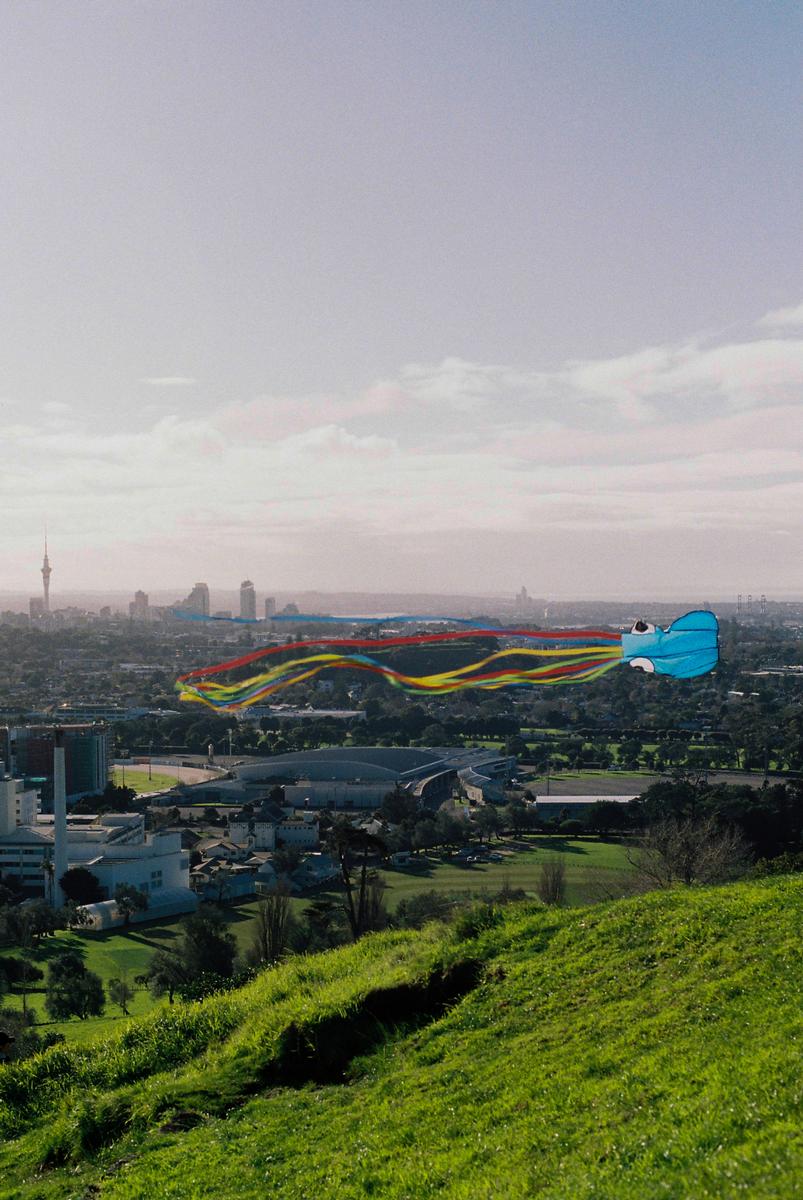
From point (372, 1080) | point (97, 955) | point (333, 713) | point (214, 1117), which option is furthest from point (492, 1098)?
point (333, 713)

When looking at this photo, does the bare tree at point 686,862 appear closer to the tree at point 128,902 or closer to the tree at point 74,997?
the tree at point 74,997

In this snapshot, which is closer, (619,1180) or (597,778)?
(619,1180)

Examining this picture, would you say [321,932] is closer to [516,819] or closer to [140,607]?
[516,819]

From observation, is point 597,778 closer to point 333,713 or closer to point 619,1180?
point 333,713

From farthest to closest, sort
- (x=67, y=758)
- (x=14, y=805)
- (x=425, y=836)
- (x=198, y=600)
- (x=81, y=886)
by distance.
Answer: (x=198, y=600) < (x=67, y=758) < (x=425, y=836) < (x=14, y=805) < (x=81, y=886)

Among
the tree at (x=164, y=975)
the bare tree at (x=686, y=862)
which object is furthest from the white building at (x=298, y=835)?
the bare tree at (x=686, y=862)

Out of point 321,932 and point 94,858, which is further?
point 94,858

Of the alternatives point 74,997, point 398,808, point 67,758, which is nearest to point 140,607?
point 67,758
